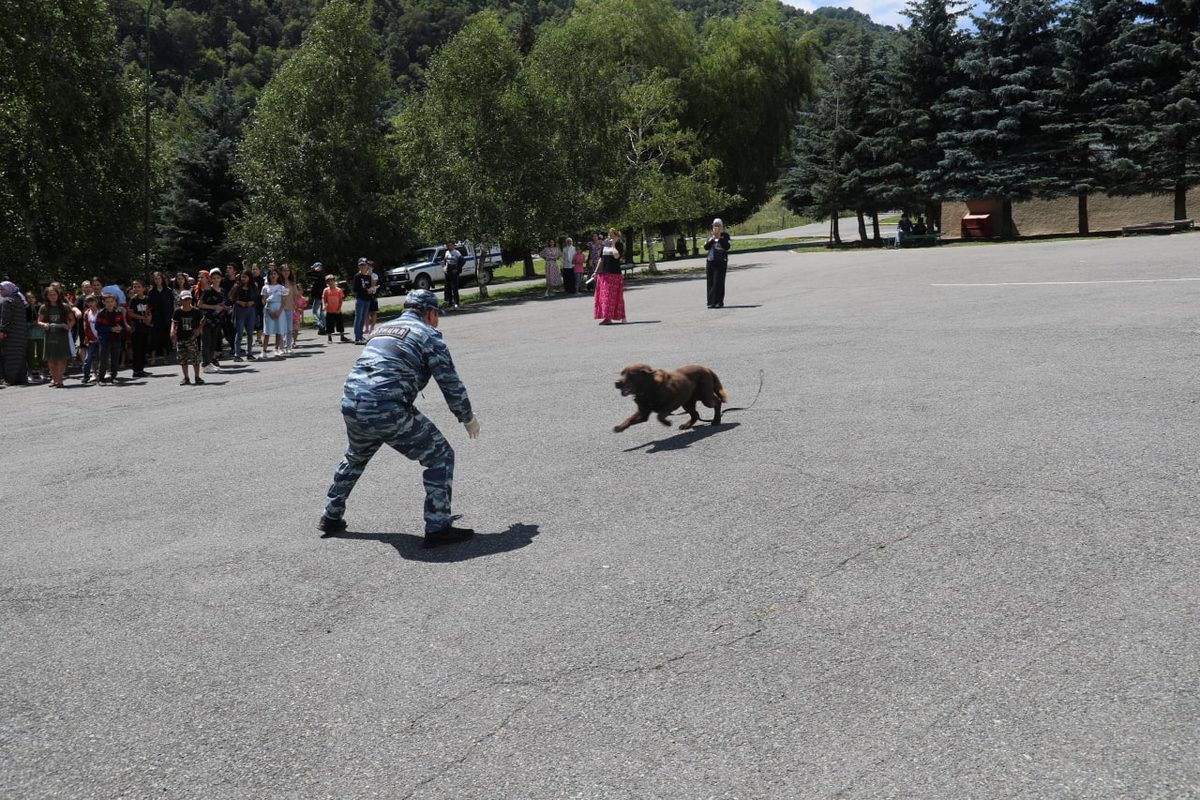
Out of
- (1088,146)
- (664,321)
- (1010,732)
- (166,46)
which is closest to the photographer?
(1010,732)

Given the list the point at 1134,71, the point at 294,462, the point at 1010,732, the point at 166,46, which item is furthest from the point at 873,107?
the point at 166,46

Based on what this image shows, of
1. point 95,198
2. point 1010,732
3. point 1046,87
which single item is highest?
point 1046,87

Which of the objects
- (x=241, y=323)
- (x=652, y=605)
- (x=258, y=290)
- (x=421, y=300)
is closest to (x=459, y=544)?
(x=421, y=300)

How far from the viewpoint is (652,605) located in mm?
5859

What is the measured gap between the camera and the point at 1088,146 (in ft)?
157

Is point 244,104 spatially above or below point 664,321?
A: above

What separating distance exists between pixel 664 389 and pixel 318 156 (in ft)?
80.2

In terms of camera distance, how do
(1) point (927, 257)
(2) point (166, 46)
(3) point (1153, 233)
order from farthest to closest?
(2) point (166, 46) < (3) point (1153, 233) < (1) point (927, 257)

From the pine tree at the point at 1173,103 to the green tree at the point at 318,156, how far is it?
3306cm

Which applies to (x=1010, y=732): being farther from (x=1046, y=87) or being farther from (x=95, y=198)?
(x=1046, y=87)

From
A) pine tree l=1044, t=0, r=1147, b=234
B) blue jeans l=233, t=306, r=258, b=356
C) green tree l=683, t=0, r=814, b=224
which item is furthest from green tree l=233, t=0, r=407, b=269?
pine tree l=1044, t=0, r=1147, b=234

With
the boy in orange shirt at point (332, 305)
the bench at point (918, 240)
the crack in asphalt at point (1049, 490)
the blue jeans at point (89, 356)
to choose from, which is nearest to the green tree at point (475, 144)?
the boy in orange shirt at point (332, 305)

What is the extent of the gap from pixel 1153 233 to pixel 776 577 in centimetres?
4518

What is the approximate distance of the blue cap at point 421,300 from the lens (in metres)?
7.40
